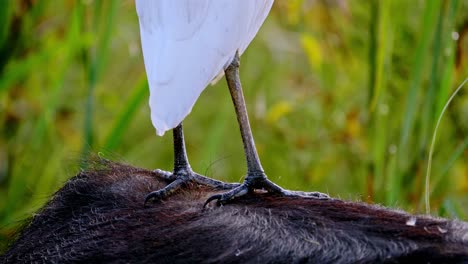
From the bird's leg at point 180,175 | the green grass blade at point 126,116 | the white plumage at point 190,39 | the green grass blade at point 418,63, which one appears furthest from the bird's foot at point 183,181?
the green grass blade at point 418,63

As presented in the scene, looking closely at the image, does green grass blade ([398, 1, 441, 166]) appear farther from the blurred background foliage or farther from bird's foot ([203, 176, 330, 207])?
bird's foot ([203, 176, 330, 207])

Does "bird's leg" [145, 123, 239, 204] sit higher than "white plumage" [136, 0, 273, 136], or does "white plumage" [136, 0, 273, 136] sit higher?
"white plumage" [136, 0, 273, 136]

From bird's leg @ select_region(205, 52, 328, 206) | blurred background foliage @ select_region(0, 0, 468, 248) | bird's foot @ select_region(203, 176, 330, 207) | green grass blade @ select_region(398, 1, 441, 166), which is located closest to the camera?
bird's foot @ select_region(203, 176, 330, 207)

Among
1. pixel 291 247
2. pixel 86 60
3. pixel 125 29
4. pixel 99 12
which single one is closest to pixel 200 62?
pixel 291 247

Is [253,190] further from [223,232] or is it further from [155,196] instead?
[223,232]

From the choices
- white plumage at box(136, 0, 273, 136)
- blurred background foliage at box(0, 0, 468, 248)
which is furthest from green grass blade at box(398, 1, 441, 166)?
white plumage at box(136, 0, 273, 136)

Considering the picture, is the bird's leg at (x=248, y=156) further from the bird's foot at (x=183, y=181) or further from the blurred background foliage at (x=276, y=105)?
the blurred background foliage at (x=276, y=105)

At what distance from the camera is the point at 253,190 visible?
55.7 inches

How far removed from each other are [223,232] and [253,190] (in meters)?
0.31

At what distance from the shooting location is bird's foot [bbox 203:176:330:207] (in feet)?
4.20

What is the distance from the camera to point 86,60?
2.25 meters

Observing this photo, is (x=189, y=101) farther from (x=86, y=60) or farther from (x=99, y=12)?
(x=86, y=60)

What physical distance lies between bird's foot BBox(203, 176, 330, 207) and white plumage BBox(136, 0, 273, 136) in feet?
0.46

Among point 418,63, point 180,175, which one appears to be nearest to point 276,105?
point 418,63
